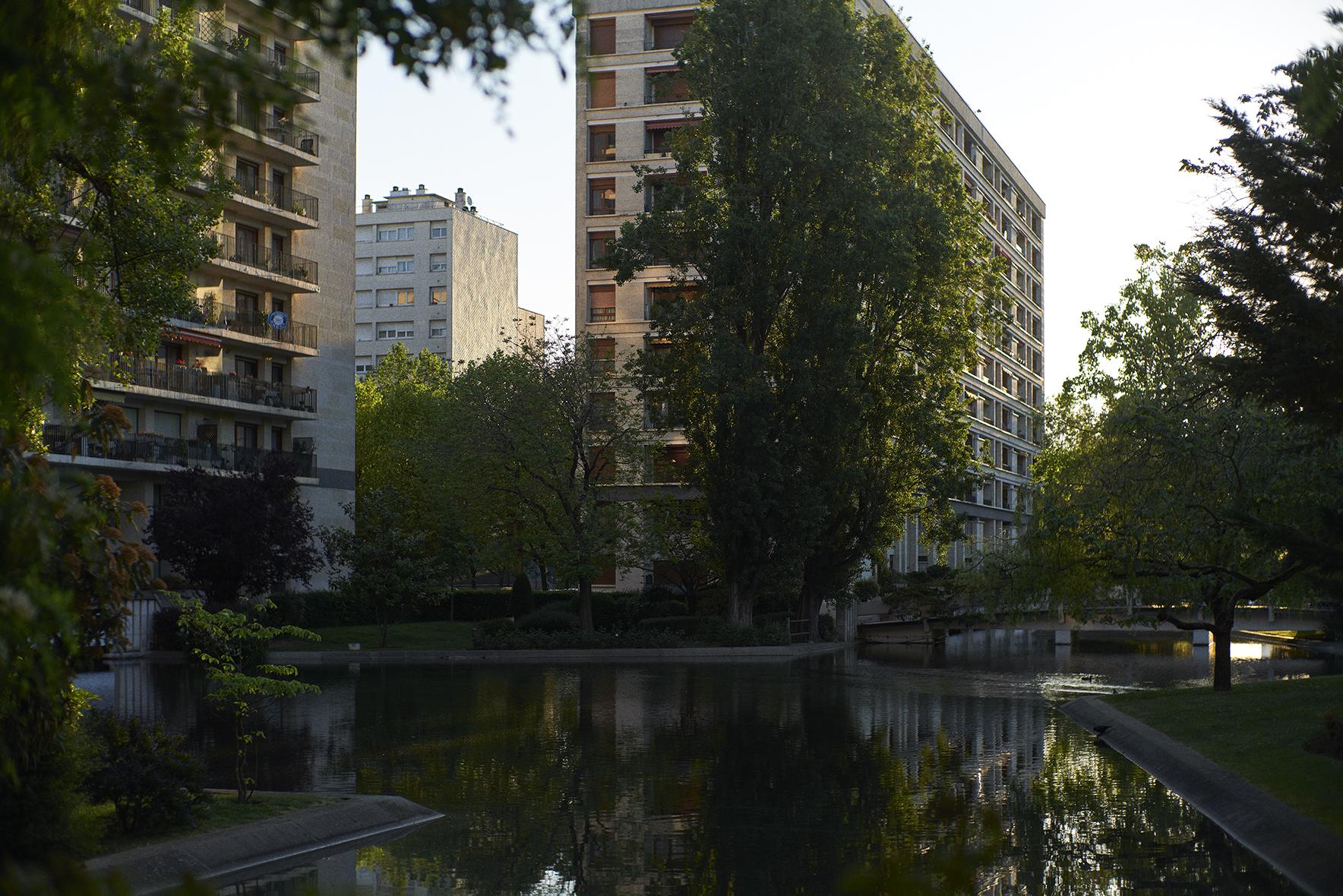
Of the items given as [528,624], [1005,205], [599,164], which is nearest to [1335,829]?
[528,624]

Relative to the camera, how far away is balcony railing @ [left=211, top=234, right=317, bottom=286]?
45281 mm

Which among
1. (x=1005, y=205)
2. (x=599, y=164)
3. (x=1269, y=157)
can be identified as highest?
(x=1005, y=205)

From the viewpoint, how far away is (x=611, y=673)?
30969 millimetres

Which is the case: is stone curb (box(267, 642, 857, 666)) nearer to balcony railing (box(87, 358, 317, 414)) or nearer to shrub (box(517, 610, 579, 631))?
shrub (box(517, 610, 579, 631))

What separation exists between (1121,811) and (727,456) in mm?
24530

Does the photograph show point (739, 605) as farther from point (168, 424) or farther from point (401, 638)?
point (168, 424)

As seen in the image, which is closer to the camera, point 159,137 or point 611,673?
point 159,137

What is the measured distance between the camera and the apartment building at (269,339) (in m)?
42.4

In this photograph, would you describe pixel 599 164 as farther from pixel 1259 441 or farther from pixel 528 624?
pixel 1259 441

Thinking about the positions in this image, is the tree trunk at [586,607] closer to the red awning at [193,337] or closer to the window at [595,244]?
the red awning at [193,337]

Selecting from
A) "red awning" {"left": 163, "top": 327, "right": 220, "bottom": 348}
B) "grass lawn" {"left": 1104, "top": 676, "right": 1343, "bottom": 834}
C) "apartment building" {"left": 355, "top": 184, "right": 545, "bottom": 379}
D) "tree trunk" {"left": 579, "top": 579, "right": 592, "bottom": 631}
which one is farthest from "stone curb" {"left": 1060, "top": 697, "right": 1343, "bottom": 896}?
"apartment building" {"left": 355, "top": 184, "right": 545, "bottom": 379}

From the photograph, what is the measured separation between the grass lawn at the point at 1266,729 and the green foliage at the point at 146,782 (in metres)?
8.96

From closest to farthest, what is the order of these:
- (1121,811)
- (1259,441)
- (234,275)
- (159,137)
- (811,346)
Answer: (159,137)
(1121,811)
(1259,441)
(811,346)
(234,275)

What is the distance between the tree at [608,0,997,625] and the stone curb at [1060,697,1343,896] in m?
18.6
